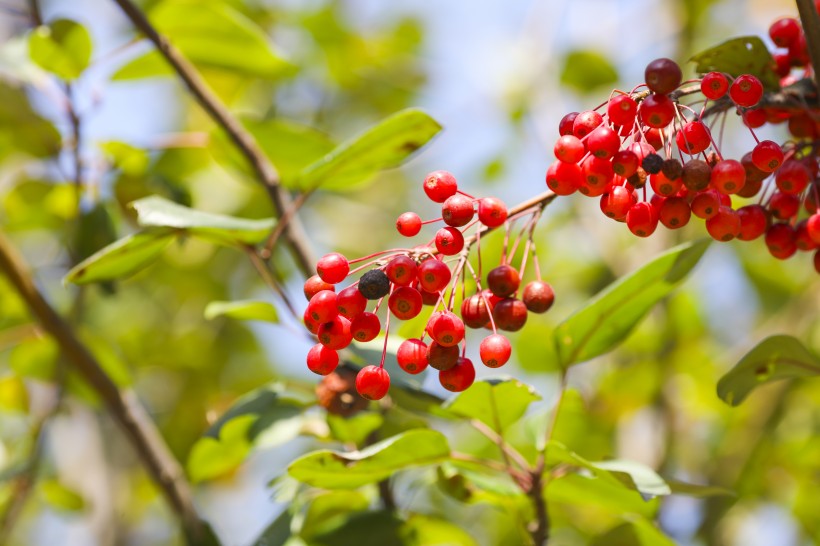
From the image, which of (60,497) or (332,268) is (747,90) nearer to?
(332,268)

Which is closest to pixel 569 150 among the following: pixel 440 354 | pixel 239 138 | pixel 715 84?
pixel 715 84

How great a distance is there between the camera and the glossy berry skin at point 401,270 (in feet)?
3.70

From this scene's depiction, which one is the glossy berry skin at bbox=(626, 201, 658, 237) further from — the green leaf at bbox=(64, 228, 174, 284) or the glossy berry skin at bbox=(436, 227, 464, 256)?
the green leaf at bbox=(64, 228, 174, 284)

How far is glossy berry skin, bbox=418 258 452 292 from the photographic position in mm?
1140

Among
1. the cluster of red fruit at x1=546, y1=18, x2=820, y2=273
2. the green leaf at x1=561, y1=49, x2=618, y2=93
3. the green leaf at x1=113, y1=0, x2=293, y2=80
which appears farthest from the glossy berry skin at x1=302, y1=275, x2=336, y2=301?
the green leaf at x1=561, y1=49, x2=618, y2=93

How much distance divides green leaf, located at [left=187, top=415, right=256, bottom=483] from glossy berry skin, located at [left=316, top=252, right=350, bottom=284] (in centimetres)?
50

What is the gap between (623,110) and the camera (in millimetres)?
1144

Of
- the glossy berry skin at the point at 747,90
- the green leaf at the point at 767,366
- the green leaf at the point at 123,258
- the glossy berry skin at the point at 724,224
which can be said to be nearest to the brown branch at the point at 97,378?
the green leaf at the point at 123,258

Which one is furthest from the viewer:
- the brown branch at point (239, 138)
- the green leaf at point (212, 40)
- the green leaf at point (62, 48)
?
the green leaf at point (212, 40)

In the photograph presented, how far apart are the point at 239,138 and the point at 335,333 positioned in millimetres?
740

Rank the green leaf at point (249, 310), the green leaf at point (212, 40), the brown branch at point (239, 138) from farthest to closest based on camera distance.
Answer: the green leaf at point (212, 40)
the brown branch at point (239, 138)
the green leaf at point (249, 310)

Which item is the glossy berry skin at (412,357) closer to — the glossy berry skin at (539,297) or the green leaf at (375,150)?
the glossy berry skin at (539,297)

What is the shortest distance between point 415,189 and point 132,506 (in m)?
1.93

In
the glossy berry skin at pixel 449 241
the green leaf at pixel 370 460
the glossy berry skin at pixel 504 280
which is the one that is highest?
the glossy berry skin at pixel 449 241
